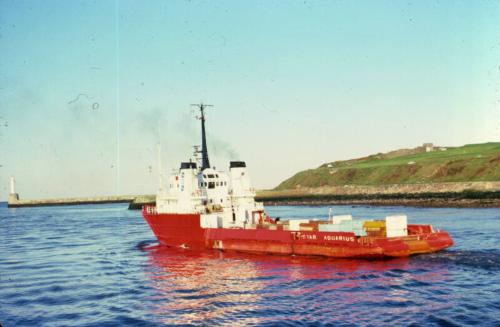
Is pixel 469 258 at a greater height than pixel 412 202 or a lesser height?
lesser

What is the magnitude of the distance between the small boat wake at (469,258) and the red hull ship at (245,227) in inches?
29.7

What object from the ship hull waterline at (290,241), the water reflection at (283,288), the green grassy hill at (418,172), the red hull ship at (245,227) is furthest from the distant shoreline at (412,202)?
the water reflection at (283,288)

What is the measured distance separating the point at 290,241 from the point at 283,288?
981 centimetres

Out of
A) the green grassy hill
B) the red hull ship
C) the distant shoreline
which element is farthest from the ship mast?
the green grassy hill

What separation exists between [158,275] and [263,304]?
11860mm

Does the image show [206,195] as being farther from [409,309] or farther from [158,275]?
[409,309]

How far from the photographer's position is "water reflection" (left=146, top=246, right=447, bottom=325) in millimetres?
22125

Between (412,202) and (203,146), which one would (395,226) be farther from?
(412,202)

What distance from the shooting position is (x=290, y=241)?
36.7 meters

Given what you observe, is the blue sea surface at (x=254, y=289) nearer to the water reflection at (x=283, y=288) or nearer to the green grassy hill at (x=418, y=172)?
the water reflection at (x=283, y=288)

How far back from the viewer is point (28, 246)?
5181 cm

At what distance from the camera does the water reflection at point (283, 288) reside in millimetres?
22125

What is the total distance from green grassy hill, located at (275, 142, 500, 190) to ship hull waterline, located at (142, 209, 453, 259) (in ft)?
232

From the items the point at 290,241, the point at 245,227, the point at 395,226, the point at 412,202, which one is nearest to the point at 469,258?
the point at 395,226
